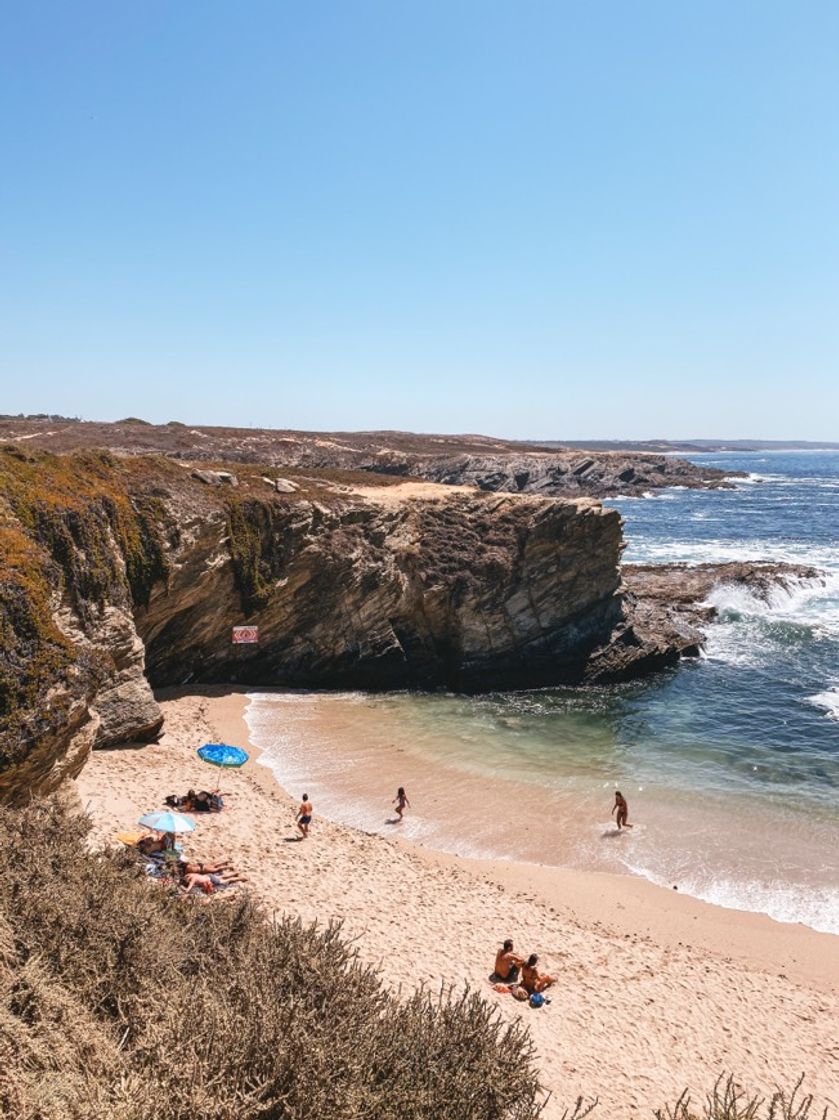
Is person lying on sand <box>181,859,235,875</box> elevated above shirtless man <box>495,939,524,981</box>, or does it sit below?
above

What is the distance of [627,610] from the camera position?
33656 mm

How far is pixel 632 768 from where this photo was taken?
21406 mm

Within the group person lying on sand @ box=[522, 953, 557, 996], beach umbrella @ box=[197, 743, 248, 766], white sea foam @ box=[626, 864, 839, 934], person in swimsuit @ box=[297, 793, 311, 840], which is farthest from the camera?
beach umbrella @ box=[197, 743, 248, 766]

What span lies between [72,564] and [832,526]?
74.9m

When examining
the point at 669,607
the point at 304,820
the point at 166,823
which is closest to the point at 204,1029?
the point at 166,823

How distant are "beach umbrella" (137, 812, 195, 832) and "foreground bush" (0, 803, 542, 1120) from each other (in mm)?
5213

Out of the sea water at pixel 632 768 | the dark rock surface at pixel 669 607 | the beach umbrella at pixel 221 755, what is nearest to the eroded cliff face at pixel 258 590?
the dark rock surface at pixel 669 607

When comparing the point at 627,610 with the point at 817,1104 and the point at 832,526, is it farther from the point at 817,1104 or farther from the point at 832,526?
the point at 832,526

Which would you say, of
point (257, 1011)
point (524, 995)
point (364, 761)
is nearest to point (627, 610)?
point (364, 761)

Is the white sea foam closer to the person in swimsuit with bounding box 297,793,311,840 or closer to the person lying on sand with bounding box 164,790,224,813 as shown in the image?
the person in swimsuit with bounding box 297,793,311,840

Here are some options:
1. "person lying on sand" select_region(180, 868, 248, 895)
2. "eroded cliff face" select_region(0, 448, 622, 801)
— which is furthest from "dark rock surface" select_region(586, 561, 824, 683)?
"person lying on sand" select_region(180, 868, 248, 895)

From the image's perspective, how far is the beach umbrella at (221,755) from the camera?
18.4 meters

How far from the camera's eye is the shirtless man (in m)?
11.8

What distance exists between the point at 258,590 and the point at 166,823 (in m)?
12.4
